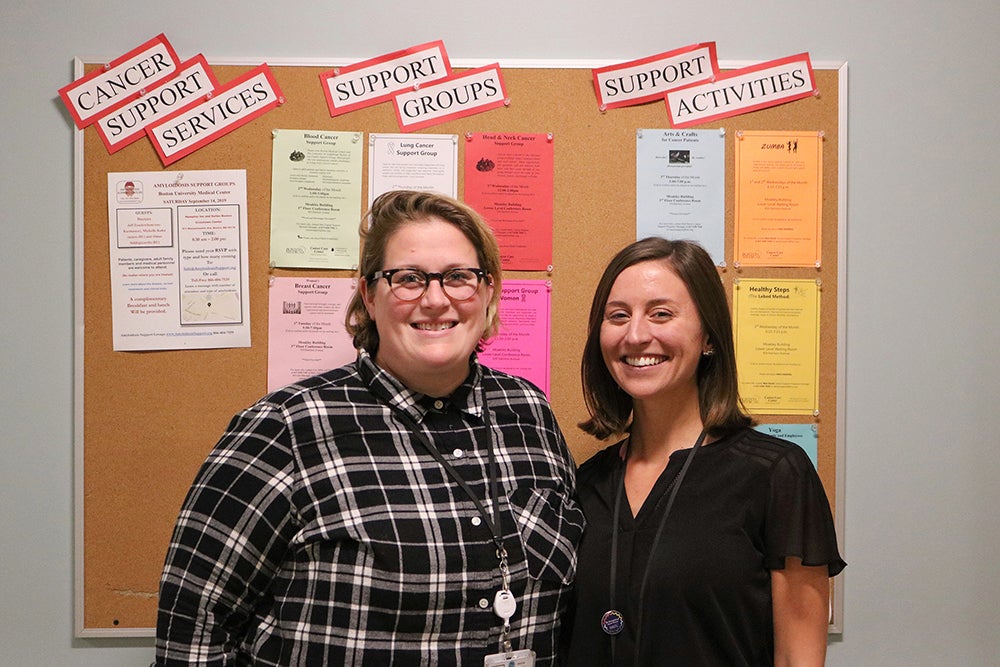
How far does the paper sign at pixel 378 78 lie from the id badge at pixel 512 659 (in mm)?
1261

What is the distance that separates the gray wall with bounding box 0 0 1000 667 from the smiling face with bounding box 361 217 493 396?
716 mm

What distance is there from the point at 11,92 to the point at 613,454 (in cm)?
166

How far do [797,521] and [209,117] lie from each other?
1.56m

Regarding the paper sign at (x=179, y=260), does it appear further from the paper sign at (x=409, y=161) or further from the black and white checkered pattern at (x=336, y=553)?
the black and white checkered pattern at (x=336, y=553)

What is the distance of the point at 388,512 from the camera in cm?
126

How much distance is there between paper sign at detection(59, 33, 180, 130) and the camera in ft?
6.11

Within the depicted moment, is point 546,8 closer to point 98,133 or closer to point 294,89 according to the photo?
point 294,89

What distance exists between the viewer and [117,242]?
1.87 meters

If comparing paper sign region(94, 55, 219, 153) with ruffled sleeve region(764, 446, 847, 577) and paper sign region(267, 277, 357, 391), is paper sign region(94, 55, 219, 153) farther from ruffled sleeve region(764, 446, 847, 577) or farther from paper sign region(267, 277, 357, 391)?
ruffled sleeve region(764, 446, 847, 577)

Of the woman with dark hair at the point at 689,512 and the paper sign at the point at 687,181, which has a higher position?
the paper sign at the point at 687,181

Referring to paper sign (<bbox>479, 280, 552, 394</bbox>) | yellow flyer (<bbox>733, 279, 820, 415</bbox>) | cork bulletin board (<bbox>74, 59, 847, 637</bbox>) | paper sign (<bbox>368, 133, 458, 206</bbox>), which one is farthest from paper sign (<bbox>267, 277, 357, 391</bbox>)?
yellow flyer (<bbox>733, 279, 820, 415</bbox>)

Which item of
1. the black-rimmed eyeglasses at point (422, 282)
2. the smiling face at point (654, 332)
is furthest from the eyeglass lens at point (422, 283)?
the smiling face at point (654, 332)

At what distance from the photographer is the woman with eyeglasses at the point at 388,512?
4.05 ft

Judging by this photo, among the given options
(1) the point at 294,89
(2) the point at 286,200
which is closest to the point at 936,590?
(2) the point at 286,200
